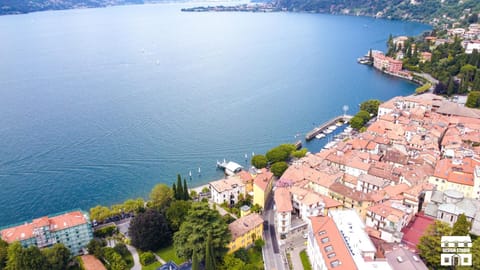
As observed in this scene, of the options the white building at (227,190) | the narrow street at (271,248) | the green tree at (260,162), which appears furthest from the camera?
the green tree at (260,162)

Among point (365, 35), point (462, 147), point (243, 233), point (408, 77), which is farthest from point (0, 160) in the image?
point (365, 35)

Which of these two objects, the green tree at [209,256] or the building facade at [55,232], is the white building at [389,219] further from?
the building facade at [55,232]

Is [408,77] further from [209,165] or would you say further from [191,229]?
[191,229]

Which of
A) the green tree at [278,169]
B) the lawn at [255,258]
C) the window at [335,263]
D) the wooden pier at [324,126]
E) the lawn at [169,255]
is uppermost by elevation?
the window at [335,263]

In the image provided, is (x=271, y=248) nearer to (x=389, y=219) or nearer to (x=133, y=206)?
(x=389, y=219)

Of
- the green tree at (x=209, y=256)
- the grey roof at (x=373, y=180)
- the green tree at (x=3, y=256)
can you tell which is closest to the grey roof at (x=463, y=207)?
the grey roof at (x=373, y=180)

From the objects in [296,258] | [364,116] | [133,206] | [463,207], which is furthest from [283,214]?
[364,116]

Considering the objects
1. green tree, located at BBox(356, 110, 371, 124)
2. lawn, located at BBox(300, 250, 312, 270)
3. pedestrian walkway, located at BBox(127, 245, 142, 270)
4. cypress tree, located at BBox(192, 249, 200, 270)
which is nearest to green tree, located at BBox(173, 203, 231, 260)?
cypress tree, located at BBox(192, 249, 200, 270)
